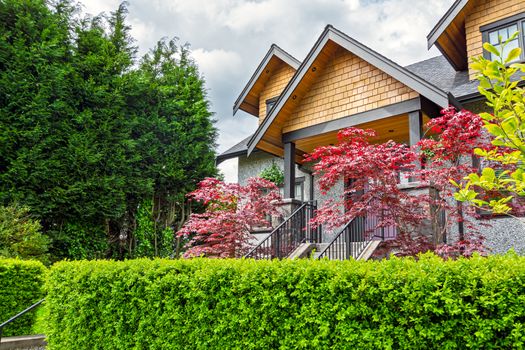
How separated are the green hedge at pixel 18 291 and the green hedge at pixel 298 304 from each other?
2.54 metres

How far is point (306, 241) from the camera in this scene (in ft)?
31.7

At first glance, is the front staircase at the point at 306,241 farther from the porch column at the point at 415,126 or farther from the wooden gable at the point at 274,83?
the wooden gable at the point at 274,83

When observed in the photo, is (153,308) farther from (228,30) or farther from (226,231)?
(228,30)

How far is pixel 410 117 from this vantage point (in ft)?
27.0

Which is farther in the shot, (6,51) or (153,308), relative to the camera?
(6,51)

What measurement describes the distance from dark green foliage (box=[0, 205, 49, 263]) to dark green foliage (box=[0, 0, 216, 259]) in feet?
2.37

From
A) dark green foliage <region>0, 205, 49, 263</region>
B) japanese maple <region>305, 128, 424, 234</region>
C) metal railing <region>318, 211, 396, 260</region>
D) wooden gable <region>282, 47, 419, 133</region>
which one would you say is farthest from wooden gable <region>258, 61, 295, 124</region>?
dark green foliage <region>0, 205, 49, 263</region>

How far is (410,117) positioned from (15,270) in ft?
27.0

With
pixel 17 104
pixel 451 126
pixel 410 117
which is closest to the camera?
pixel 451 126

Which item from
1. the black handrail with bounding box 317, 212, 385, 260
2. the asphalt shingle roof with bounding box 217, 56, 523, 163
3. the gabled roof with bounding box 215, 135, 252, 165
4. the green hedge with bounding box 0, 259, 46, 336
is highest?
the asphalt shingle roof with bounding box 217, 56, 523, 163

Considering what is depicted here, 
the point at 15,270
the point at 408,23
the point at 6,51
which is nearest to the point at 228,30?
the point at 408,23

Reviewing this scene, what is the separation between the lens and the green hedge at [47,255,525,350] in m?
2.86

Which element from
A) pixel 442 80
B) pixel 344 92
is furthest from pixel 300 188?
pixel 442 80

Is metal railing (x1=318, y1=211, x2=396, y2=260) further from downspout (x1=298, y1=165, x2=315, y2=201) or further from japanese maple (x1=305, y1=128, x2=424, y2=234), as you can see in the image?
downspout (x1=298, y1=165, x2=315, y2=201)
